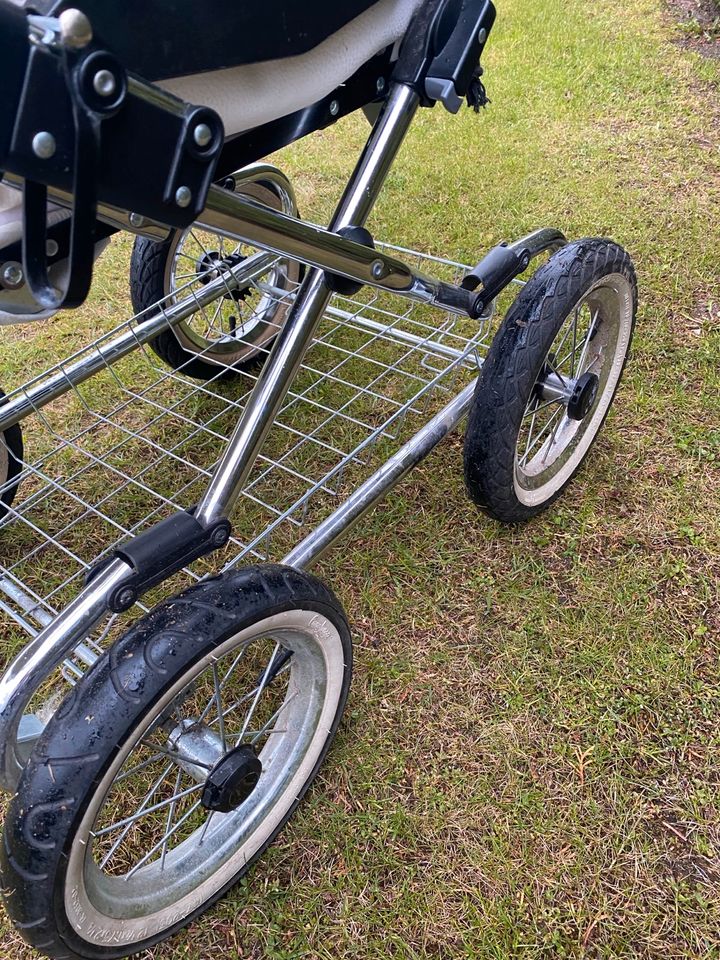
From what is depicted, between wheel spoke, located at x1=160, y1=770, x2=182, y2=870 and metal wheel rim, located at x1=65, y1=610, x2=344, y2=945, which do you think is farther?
wheel spoke, located at x1=160, y1=770, x2=182, y2=870

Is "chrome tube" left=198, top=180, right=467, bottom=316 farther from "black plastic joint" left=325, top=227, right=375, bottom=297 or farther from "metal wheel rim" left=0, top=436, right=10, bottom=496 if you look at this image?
"metal wheel rim" left=0, top=436, right=10, bottom=496

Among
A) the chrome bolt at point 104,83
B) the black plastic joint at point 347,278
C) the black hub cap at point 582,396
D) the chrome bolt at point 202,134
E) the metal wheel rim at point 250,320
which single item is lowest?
the metal wheel rim at point 250,320

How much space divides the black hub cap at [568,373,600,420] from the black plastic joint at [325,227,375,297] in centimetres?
56

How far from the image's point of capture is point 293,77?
3.03 feet

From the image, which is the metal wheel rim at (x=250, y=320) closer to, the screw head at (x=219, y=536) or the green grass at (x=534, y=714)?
the green grass at (x=534, y=714)

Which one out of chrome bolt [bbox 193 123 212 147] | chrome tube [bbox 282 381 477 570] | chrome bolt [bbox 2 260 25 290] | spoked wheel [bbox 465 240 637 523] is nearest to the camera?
chrome bolt [bbox 193 123 212 147]

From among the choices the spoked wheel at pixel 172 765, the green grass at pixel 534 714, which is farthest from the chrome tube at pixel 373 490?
the green grass at pixel 534 714

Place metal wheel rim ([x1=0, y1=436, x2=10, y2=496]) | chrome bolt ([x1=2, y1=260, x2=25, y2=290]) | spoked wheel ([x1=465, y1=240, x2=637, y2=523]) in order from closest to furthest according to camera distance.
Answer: chrome bolt ([x1=2, y1=260, x2=25, y2=290]) → spoked wheel ([x1=465, y1=240, x2=637, y2=523]) → metal wheel rim ([x1=0, y1=436, x2=10, y2=496])

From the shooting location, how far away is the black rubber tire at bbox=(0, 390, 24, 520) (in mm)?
1458

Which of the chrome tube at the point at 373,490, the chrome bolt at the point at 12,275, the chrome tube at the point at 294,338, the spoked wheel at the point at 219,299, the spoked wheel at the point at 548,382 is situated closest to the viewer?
the chrome bolt at the point at 12,275

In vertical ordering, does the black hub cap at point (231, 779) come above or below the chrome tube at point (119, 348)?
below

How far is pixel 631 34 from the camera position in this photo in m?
3.63

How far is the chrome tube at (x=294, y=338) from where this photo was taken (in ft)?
3.32

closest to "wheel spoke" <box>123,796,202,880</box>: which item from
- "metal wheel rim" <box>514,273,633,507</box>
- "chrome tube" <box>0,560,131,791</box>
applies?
"chrome tube" <box>0,560,131,791</box>
